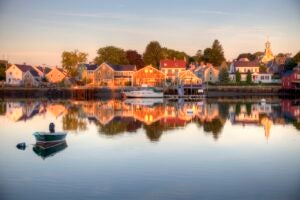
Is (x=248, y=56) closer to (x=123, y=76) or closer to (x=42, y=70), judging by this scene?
(x=123, y=76)

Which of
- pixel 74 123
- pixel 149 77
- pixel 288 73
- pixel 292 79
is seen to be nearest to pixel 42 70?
pixel 149 77

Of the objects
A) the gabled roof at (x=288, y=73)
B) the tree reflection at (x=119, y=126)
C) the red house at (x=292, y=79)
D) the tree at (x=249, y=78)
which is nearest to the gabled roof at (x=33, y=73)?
the tree at (x=249, y=78)

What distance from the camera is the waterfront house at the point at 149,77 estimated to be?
96.6 m

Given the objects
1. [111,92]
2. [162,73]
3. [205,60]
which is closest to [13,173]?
[111,92]

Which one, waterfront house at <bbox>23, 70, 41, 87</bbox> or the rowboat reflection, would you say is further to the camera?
waterfront house at <bbox>23, 70, 41, 87</bbox>

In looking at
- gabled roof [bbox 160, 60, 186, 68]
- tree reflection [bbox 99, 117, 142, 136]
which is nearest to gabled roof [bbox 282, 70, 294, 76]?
gabled roof [bbox 160, 60, 186, 68]

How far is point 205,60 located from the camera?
11956cm

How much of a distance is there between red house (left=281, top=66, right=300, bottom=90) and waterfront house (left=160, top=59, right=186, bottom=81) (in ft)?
69.2

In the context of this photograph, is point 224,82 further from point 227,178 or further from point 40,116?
point 227,178

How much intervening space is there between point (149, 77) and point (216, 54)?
86.5ft

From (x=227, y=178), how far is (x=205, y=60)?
4042 inches

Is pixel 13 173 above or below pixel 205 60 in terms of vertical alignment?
below

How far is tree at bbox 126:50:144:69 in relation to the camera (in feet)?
381

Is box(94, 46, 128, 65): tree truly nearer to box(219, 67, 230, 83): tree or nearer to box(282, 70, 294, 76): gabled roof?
box(219, 67, 230, 83): tree
